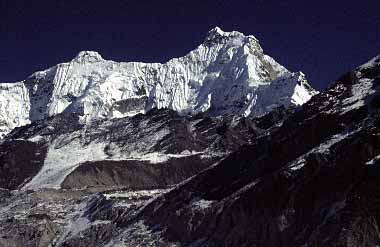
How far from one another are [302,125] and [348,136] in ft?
85.8

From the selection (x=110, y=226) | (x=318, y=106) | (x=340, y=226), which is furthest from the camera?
(x=110, y=226)

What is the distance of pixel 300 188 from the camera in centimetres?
14525

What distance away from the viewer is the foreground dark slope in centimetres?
12956

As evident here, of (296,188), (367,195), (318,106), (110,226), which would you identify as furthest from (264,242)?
(110,226)

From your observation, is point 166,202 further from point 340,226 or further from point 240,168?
point 340,226

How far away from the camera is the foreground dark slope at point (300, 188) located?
130 meters

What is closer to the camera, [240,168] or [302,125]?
[302,125]

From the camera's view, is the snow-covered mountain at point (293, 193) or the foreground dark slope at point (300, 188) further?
the snow-covered mountain at point (293, 193)

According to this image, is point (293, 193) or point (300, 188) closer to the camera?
point (300, 188)

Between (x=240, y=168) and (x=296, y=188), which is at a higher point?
(x=240, y=168)

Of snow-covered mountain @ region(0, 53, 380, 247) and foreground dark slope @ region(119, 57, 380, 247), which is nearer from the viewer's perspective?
foreground dark slope @ region(119, 57, 380, 247)

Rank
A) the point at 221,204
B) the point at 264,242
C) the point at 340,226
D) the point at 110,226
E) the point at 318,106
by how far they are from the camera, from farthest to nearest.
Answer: the point at 110,226
the point at 318,106
the point at 221,204
the point at 264,242
the point at 340,226

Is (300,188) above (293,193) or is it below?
above

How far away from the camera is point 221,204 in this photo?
164 m
